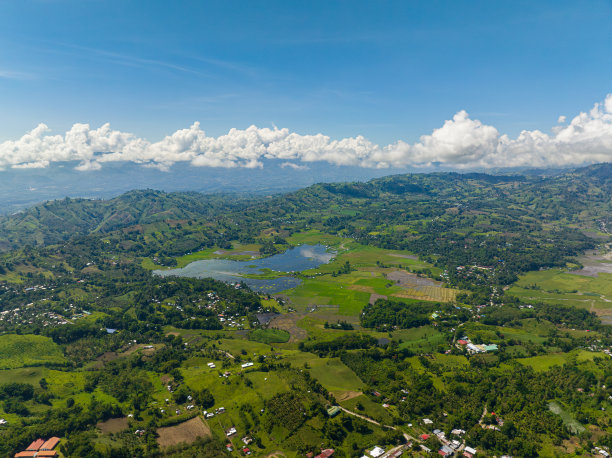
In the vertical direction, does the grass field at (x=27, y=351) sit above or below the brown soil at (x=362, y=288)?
above

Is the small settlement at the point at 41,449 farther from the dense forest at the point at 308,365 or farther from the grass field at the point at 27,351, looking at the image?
the grass field at the point at 27,351

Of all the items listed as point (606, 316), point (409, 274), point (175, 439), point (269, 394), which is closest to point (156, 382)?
point (175, 439)

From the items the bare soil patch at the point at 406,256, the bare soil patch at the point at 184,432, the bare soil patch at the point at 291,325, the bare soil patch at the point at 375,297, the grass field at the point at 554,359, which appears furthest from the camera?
the bare soil patch at the point at 406,256

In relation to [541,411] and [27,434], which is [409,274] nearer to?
[541,411]

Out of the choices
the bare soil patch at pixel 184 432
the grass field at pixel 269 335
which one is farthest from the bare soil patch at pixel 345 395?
→ the grass field at pixel 269 335

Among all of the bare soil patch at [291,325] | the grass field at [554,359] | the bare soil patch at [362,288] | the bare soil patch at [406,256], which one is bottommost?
the bare soil patch at [291,325]

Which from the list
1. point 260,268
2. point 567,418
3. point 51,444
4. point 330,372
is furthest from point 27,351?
point 567,418

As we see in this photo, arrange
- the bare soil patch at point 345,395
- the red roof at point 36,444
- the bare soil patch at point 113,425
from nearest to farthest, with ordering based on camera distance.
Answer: the red roof at point 36,444, the bare soil patch at point 113,425, the bare soil patch at point 345,395

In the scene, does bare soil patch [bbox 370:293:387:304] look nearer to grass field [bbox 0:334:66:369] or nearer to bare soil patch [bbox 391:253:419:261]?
bare soil patch [bbox 391:253:419:261]
